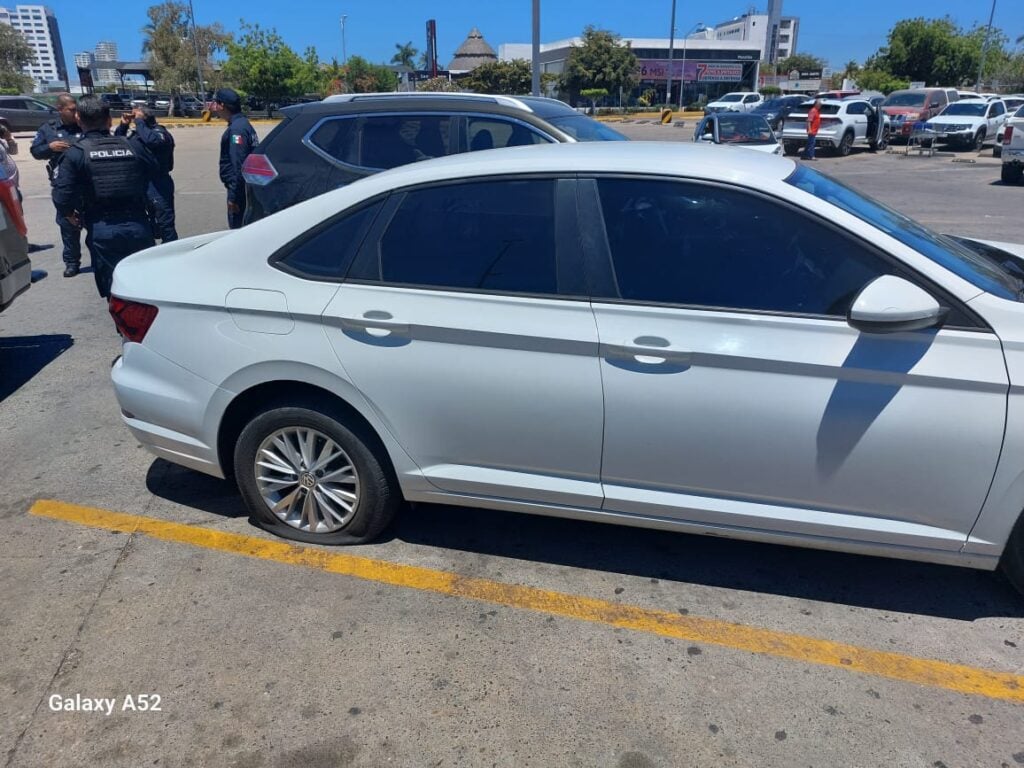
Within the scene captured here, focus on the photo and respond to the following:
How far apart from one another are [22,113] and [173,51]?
35.7 metres

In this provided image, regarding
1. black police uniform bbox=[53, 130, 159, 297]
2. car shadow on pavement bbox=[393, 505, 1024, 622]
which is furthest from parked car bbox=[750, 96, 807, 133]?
car shadow on pavement bbox=[393, 505, 1024, 622]

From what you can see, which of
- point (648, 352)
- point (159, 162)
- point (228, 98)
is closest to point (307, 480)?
point (648, 352)

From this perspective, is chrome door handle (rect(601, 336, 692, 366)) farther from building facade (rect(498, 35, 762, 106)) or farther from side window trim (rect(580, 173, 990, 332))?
building facade (rect(498, 35, 762, 106))

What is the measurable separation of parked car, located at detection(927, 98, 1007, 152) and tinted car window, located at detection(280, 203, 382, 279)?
85.3 ft

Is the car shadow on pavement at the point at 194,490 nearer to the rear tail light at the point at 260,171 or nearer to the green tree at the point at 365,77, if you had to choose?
the rear tail light at the point at 260,171

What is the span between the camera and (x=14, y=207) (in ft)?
18.9

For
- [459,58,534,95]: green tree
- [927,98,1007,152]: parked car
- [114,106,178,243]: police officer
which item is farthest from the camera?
[459,58,534,95]: green tree

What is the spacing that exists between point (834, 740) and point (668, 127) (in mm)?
40256

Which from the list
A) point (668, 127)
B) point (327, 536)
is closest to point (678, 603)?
point (327, 536)

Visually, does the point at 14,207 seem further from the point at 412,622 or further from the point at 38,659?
the point at 412,622

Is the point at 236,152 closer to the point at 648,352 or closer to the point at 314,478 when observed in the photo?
the point at 314,478

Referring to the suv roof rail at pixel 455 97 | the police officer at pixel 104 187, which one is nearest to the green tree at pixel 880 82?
the suv roof rail at pixel 455 97

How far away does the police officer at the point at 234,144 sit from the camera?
8141mm

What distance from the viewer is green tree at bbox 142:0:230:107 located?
64000mm
